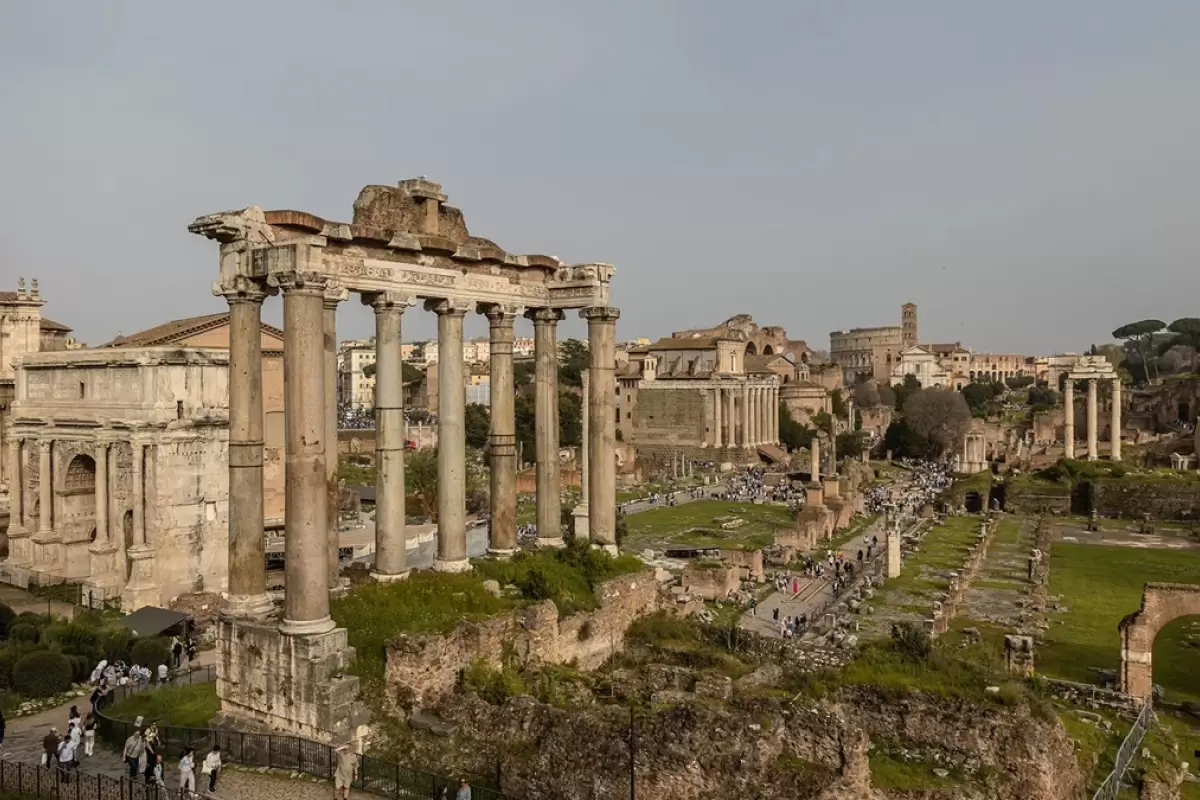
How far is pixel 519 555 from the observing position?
1661 cm

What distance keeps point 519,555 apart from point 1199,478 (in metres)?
54.7

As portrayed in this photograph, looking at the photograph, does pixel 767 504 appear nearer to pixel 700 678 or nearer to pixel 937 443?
pixel 937 443

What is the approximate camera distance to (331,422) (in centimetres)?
1368

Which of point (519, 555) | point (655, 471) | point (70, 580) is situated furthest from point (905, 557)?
point (655, 471)

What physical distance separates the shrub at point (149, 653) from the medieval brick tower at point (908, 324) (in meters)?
172

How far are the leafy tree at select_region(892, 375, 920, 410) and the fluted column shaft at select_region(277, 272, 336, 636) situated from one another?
116 meters

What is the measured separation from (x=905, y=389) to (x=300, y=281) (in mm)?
125846

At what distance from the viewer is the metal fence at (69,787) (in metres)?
10.9

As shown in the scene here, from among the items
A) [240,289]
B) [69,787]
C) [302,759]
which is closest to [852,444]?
[240,289]

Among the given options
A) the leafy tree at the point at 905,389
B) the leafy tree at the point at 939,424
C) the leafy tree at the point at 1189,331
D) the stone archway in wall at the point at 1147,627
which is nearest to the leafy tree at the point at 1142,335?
the leafy tree at the point at 1189,331

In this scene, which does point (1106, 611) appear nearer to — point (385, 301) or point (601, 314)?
point (601, 314)

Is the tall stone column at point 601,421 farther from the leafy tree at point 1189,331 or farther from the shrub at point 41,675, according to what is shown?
the leafy tree at point 1189,331

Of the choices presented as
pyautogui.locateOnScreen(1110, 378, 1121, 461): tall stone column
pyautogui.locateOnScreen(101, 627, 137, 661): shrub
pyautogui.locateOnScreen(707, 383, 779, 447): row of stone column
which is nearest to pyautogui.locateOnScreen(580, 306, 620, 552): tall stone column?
pyautogui.locateOnScreen(101, 627, 137, 661): shrub

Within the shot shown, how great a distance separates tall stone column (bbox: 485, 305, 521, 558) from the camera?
16656mm
